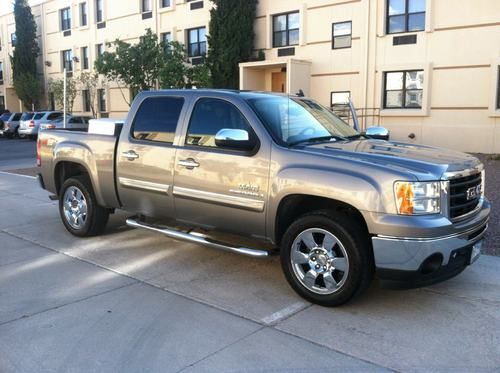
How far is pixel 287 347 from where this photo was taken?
12.4ft

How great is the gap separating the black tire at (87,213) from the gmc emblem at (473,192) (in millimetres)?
4420

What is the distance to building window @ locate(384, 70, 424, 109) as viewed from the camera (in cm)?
1994

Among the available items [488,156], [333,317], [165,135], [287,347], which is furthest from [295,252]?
[488,156]

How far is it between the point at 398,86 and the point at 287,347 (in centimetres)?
1841

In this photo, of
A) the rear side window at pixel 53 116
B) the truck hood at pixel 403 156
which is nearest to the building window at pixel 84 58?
the rear side window at pixel 53 116

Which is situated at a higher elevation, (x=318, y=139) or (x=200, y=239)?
(x=318, y=139)

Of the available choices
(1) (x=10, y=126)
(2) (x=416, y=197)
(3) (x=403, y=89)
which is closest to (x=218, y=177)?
(2) (x=416, y=197)

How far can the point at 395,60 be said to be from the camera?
20266mm

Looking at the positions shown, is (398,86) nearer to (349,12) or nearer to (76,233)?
(349,12)

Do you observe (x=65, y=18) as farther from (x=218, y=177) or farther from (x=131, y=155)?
(x=218, y=177)

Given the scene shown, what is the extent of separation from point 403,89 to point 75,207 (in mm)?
16428

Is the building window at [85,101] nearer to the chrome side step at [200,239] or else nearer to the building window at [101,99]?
the building window at [101,99]

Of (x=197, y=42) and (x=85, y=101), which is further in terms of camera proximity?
(x=85, y=101)

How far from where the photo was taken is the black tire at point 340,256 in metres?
4.28
